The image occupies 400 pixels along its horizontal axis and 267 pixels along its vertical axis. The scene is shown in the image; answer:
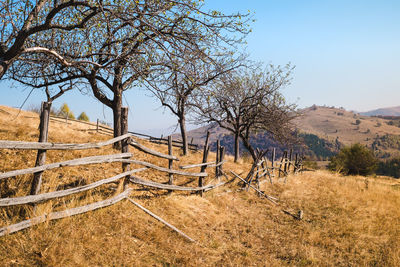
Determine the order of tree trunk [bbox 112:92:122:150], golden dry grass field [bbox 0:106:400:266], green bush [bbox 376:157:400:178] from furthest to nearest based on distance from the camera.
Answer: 1. green bush [bbox 376:157:400:178]
2. tree trunk [bbox 112:92:122:150]
3. golden dry grass field [bbox 0:106:400:266]

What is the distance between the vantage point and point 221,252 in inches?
209

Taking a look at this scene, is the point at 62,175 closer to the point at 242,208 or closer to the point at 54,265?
the point at 54,265

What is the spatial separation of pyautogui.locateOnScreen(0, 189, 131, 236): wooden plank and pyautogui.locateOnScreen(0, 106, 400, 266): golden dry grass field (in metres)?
0.11

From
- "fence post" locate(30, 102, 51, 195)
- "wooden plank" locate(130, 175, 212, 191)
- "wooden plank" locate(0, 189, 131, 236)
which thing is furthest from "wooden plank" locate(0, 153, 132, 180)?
"wooden plank" locate(0, 189, 131, 236)

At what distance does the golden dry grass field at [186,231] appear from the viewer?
395 cm

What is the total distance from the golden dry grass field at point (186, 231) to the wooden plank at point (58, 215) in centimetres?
11

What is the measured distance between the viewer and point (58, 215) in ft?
14.4

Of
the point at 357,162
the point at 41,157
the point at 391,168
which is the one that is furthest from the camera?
the point at 391,168

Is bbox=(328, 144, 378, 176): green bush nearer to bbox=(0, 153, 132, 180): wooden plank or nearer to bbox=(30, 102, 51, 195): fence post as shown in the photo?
bbox=(0, 153, 132, 180): wooden plank

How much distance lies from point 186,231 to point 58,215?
9.12 ft

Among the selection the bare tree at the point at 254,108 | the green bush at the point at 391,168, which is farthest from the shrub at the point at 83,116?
the green bush at the point at 391,168

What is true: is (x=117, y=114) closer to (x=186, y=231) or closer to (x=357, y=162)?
(x=186, y=231)

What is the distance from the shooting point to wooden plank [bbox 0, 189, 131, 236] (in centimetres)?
382

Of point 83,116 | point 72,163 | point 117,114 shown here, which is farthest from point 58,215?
point 83,116
